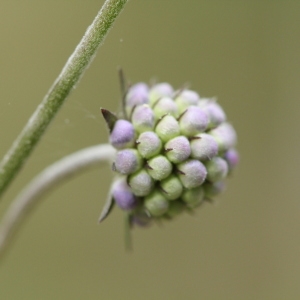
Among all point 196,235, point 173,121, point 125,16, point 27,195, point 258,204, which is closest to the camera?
point 173,121

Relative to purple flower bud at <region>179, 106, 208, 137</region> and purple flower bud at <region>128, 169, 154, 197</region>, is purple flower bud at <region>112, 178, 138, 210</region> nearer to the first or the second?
purple flower bud at <region>128, 169, 154, 197</region>

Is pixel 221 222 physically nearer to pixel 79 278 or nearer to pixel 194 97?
pixel 79 278

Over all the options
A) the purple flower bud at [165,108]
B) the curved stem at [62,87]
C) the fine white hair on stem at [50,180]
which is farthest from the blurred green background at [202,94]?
the curved stem at [62,87]

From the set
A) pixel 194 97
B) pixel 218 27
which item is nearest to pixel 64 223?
pixel 218 27

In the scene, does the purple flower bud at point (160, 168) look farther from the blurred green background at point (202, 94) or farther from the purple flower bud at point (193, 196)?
the blurred green background at point (202, 94)

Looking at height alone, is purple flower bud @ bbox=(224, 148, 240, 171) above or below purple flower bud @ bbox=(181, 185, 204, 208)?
above

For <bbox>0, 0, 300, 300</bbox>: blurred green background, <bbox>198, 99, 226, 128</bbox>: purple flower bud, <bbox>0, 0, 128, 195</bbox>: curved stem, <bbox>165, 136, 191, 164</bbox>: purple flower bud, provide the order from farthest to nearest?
<bbox>0, 0, 300, 300</bbox>: blurred green background < <bbox>198, 99, 226, 128</bbox>: purple flower bud < <bbox>165, 136, 191, 164</bbox>: purple flower bud < <bbox>0, 0, 128, 195</bbox>: curved stem

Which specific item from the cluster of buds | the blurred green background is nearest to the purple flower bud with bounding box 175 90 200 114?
the cluster of buds

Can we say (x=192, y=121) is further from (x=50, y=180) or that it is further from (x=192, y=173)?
(x=50, y=180)
